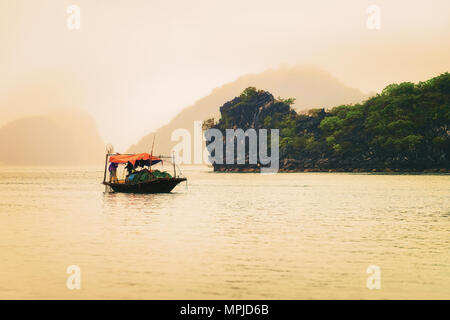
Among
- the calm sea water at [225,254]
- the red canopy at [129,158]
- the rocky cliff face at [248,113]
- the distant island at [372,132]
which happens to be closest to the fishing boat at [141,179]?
the red canopy at [129,158]

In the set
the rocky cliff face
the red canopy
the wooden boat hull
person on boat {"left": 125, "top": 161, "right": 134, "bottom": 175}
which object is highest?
the rocky cliff face

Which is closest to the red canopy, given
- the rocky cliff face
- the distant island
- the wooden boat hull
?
the wooden boat hull

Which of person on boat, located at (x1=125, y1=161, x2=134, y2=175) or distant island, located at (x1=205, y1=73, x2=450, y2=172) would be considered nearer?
person on boat, located at (x1=125, y1=161, x2=134, y2=175)

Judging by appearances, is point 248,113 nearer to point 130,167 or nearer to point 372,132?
point 372,132

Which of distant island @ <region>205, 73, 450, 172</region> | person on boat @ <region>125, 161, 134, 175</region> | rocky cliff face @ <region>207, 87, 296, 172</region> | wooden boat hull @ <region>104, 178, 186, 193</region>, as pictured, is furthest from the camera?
rocky cliff face @ <region>207, 87, 296, 172</region>

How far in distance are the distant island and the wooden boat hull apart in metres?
59.5

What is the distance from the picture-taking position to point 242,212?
27953 millimetres

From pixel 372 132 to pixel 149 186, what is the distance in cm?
6682

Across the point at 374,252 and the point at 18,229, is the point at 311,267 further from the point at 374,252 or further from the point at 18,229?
the point at 18,229

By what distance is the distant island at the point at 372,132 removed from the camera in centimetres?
9081

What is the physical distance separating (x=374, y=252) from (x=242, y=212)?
13274mm

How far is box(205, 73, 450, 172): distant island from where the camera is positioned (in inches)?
3575

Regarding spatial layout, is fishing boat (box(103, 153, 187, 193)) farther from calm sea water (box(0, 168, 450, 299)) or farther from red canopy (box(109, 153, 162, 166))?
calm sea water (box(0, 168, 450, 299))
